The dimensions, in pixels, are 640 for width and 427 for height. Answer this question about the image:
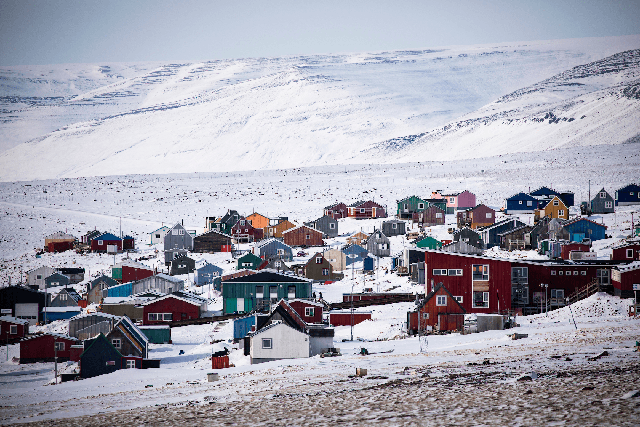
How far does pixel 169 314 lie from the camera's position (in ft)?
125

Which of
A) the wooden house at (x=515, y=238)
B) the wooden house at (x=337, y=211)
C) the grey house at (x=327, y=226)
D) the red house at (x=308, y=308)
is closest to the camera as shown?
the red house at (x=308, y=308)

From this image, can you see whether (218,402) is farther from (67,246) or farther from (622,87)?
(622,87)

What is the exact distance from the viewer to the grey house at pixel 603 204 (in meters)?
62.4

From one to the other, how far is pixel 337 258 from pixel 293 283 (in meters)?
10.2

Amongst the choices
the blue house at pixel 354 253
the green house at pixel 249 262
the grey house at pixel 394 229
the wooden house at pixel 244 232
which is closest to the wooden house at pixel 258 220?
the wooden house at pixel 244 232

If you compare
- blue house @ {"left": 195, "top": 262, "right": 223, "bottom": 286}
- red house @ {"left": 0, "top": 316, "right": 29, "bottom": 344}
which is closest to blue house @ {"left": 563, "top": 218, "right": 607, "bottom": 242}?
blue house @ {"left": 195, "top": 262, "right": 223, "bottom": 286}

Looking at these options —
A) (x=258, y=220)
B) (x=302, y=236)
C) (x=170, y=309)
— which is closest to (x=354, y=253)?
(x=302, y=236)

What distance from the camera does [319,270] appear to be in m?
47.5

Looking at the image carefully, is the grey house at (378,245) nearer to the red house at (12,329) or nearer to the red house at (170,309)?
the red house at (170,309)

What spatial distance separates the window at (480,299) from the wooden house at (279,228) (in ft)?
103

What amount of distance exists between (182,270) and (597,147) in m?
102

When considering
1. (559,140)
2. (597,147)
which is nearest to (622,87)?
(559,140)

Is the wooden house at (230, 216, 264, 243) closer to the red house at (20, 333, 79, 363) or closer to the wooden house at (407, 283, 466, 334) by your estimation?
the red house at (20, 333, 79, 363)

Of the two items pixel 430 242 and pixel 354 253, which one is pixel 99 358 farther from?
pixel 430 242
